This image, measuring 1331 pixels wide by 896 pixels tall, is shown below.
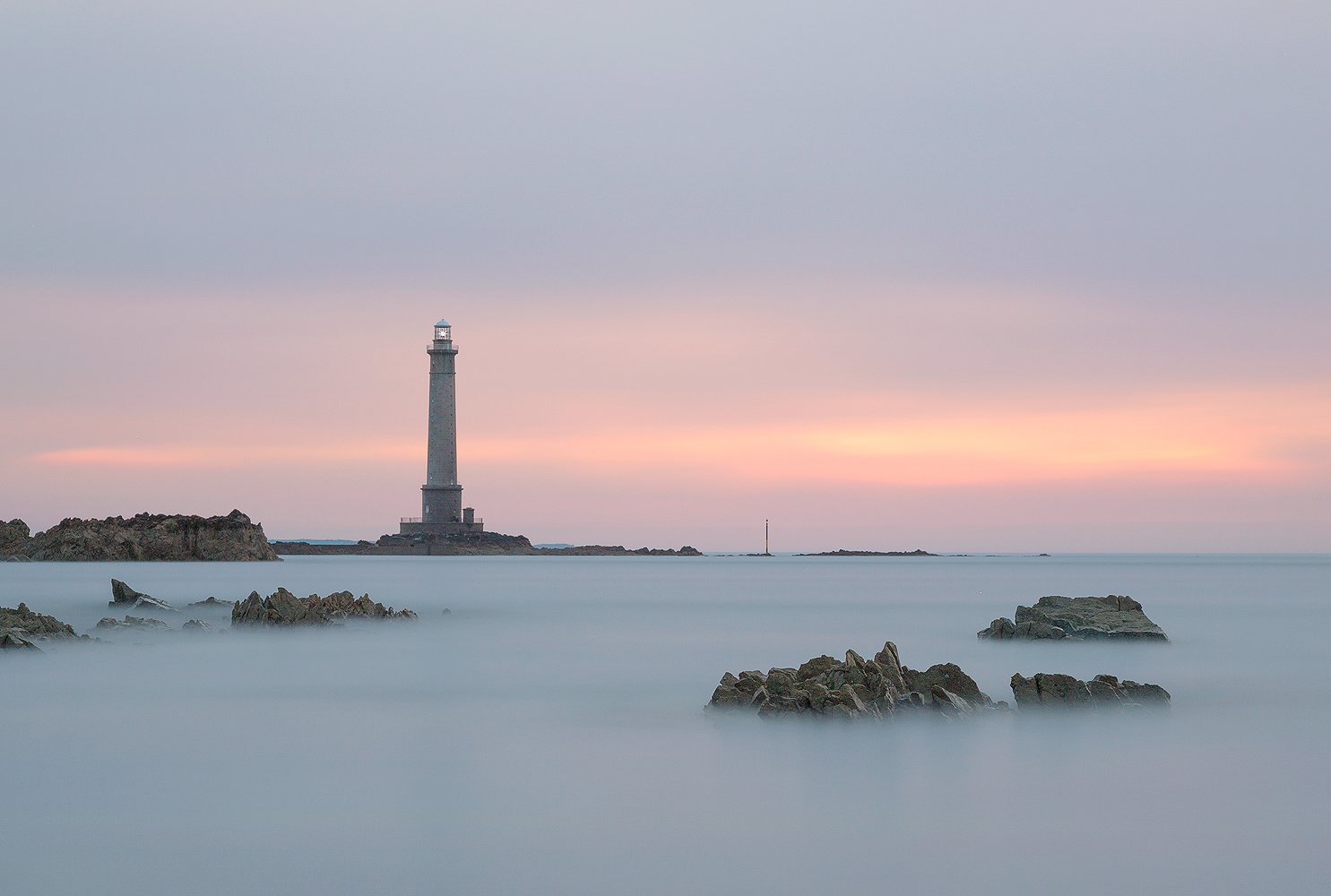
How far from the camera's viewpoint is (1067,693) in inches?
590

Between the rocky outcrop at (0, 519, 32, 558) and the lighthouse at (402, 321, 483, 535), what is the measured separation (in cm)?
2282

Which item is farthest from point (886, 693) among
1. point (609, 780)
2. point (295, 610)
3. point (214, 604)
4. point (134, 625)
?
point (214, 604)

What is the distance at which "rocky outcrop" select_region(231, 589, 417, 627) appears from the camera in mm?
28031

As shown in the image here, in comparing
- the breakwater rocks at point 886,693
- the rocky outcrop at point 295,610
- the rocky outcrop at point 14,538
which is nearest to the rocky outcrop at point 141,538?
the rocky outcrop at point 14,538

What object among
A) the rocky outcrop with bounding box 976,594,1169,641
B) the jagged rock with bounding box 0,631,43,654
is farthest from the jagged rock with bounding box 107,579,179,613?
the rocky outcrop with bounding box 976,594,1169,641

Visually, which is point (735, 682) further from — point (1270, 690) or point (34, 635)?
point (34, 635)

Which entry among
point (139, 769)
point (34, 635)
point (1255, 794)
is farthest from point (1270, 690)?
point (34, 635)

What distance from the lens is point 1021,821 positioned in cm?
1027

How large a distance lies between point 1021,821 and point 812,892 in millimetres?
2750

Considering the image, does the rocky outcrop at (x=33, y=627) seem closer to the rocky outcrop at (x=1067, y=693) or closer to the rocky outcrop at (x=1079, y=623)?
the rocky outcrop at (x=1067, y=693)

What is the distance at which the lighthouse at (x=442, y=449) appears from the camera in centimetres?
6788

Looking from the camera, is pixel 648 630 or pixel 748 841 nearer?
pixel 748 841

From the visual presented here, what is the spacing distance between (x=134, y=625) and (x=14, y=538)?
54371mm

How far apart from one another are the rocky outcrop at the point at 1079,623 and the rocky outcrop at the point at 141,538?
56.9m
